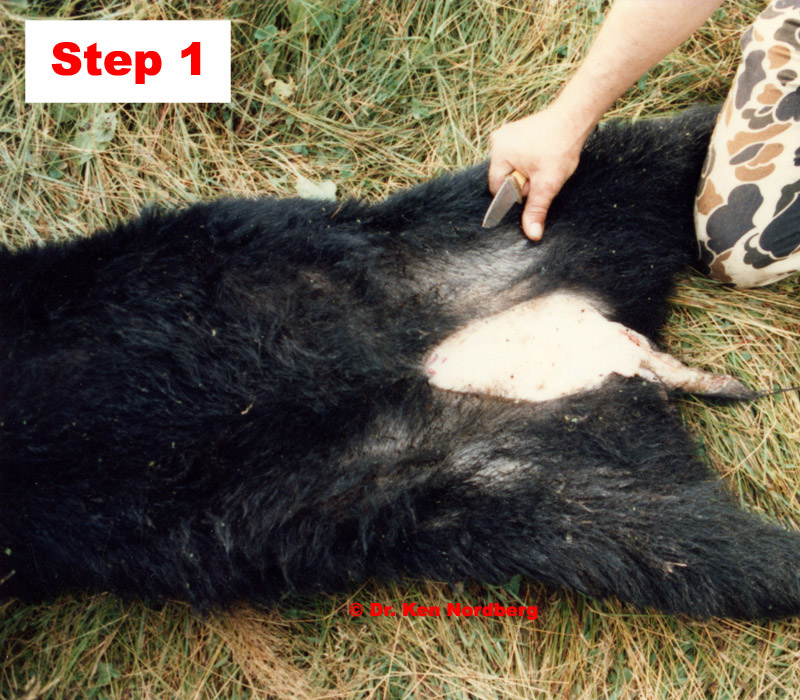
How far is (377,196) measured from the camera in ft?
8.87

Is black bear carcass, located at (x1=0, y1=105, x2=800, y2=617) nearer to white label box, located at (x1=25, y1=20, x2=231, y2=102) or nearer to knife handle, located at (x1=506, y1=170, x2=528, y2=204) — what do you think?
knife handle, located at (x1=506, y1=170, x2=528, y2=204)

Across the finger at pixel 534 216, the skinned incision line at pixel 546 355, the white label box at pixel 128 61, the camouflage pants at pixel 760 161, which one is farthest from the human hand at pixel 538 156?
the white label box at pixel 128 61

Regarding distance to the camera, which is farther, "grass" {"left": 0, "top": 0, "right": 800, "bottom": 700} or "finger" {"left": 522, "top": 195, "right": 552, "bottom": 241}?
"grass" {"left": 0, "top": 0, "right": 800, "bottom": 700}

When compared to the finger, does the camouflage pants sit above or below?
above

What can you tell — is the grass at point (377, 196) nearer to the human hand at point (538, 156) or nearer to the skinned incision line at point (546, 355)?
the skinned incision line at point (546, 355)

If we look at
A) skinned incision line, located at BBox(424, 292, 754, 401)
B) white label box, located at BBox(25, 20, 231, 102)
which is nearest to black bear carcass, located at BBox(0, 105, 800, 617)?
skinned incision line, located at BBox(424, 292, 754, 401)

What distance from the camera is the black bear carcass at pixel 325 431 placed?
76.6 inches

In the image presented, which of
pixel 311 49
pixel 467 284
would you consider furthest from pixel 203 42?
pixel 467 284

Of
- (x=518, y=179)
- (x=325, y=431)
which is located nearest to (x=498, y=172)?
(x=518, y=179)

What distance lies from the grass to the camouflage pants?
1.04 feet

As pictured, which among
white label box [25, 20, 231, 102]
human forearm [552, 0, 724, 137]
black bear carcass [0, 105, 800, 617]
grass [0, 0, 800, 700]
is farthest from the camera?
white label box [25, 20, 231, 102]

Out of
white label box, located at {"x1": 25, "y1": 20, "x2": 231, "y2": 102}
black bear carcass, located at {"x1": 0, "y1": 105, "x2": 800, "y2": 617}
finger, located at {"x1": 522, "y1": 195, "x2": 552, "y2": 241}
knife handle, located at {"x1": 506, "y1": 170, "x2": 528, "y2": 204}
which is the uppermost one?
white label box, located at {"x1": 25, "y1": 20, "x2": 231, "y2": 102}

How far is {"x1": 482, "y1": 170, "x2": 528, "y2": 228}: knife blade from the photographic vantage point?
209cm

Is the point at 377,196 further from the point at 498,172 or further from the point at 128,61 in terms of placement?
the point at 128,61
